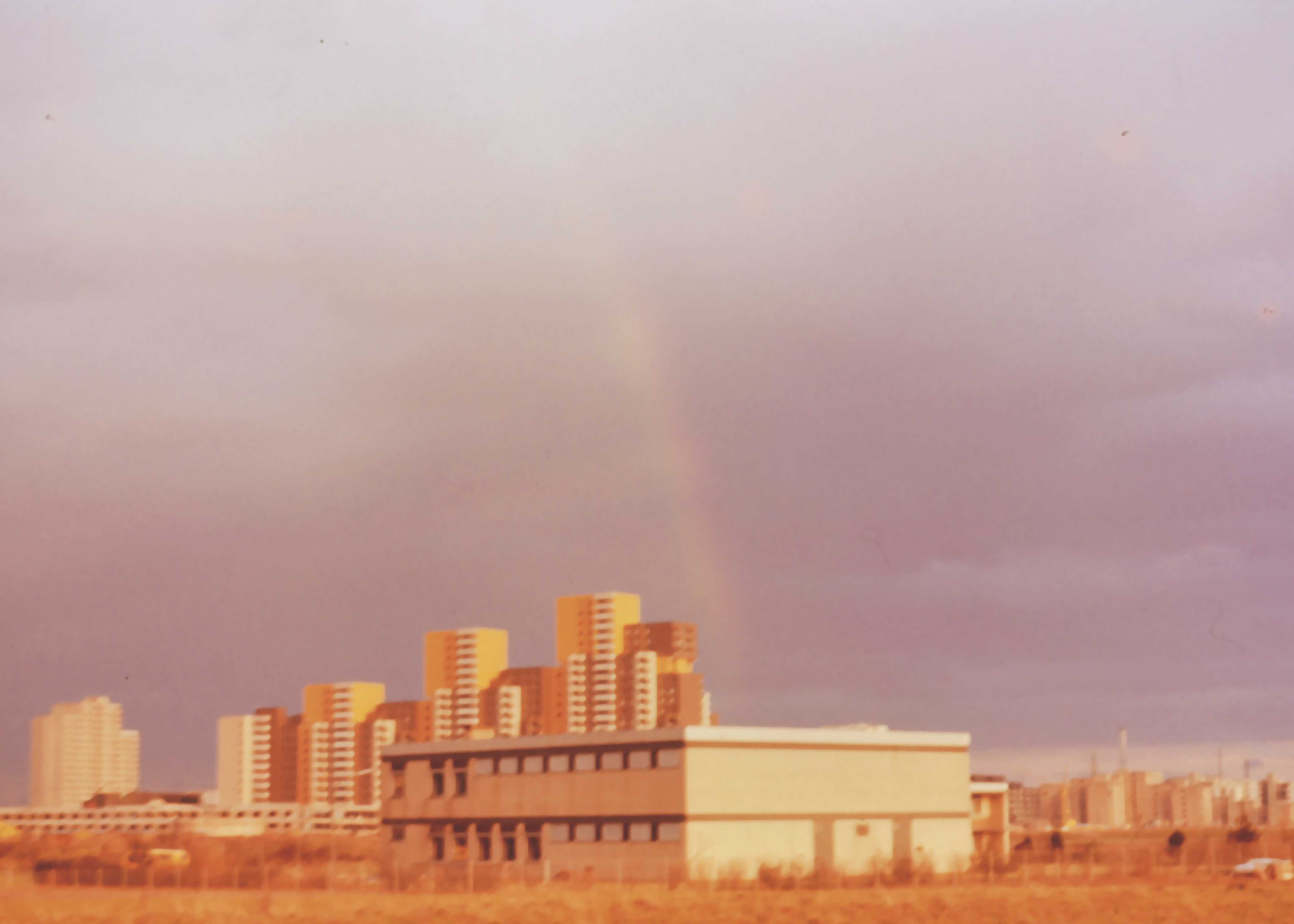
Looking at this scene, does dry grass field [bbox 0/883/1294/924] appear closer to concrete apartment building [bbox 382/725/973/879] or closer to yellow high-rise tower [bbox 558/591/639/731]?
concrete apartment building [bbox 382/725/973/879]

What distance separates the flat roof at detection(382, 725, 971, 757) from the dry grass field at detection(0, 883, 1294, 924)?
38.5 feet

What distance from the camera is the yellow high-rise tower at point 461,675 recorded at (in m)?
192

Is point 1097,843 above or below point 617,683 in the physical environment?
below

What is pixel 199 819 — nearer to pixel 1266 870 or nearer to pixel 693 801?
pixel 693 801

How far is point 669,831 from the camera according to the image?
63500 mm

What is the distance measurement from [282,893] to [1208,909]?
101 ft

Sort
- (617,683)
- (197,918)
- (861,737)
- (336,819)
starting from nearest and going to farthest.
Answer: (197,918) → (861,737) → (336,819) → (617,683)

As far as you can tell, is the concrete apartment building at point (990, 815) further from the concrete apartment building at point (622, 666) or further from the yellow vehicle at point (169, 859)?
the concrete apartment building at point (622, 666)

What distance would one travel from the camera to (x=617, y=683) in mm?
178750

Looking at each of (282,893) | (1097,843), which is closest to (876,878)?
(282,893)

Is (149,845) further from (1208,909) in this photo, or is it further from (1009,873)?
(1208,909)

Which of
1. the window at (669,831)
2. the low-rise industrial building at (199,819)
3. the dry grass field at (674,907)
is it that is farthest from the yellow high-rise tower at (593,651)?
the dry grass field at (674,907)

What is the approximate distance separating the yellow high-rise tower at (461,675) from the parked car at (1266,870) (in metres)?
133

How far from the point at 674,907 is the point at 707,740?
20.5 metres
